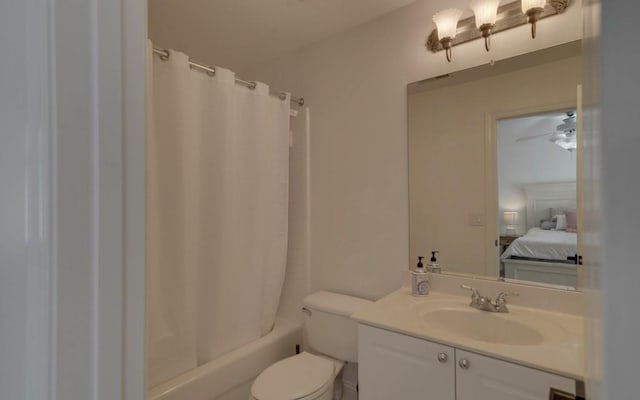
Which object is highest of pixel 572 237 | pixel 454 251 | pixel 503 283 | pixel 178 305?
pixel 572 237

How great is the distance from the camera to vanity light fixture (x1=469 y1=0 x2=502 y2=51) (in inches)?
53.9

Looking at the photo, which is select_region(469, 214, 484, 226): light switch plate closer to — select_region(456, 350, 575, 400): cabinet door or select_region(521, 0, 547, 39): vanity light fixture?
select_region(456, 350, 575, 400): cabinet door

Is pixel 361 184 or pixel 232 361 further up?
pixel 361 184

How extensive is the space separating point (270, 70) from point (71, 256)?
218cm

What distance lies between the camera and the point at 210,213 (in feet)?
5.36

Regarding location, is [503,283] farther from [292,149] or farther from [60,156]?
[60,156]

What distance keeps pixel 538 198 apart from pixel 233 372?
1665 millimetres

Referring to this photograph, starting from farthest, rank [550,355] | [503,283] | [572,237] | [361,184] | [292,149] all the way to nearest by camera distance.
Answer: [292,149] < [361,184] < [503,283] < [572,237] < [550,355]

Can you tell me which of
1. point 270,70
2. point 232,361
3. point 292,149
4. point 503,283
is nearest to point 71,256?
point 232,361

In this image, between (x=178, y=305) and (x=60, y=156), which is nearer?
(x=60, y=156)

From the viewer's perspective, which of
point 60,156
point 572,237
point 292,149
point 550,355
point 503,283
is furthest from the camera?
point 292,149

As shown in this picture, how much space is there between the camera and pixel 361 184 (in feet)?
6.11

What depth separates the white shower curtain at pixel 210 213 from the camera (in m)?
1.43

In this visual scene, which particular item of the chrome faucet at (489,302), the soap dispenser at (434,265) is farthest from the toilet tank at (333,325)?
the chrome faucet at (489,302)
